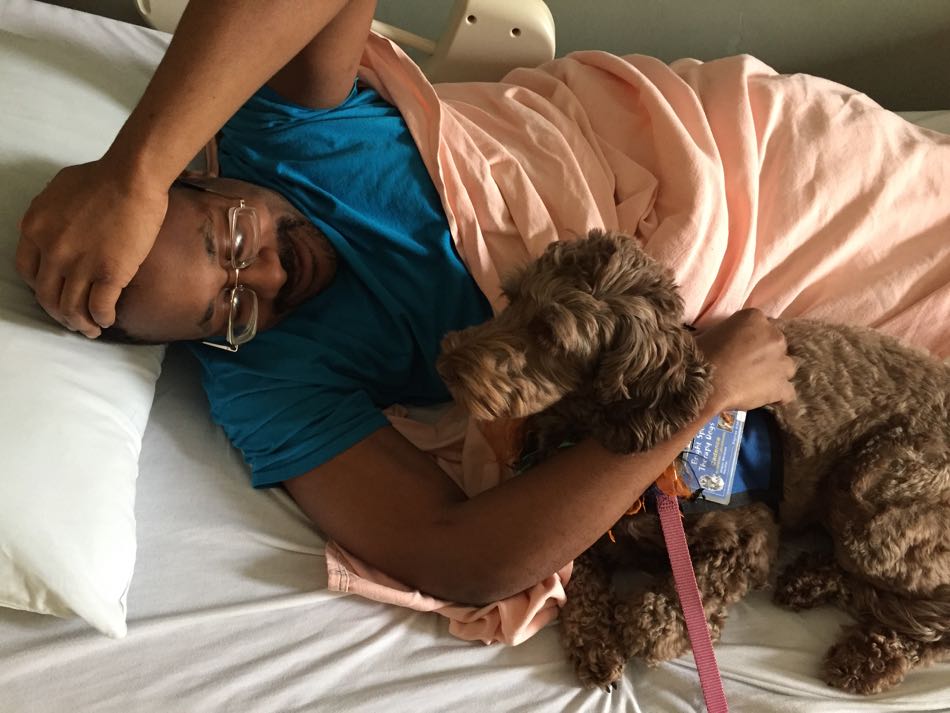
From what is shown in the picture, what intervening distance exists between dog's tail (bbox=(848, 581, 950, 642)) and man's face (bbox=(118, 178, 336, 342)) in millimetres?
1538

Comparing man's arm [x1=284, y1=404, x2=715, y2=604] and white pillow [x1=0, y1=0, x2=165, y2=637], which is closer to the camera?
white pillow [x1=0, y1=0, x2=165, y2=637]

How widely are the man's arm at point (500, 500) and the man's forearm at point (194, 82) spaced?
2.45 ft

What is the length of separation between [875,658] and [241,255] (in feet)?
5.46

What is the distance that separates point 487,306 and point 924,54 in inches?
87.9

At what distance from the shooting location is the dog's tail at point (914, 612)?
5.18 feet

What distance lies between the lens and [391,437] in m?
1.72

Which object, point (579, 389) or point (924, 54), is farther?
point (924, 54)

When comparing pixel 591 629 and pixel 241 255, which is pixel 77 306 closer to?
pixel 241 255

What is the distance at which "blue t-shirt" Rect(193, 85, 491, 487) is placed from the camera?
181 centimetres

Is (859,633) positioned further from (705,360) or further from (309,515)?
(309,515)

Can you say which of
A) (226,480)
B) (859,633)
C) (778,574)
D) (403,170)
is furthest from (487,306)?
(859,633)

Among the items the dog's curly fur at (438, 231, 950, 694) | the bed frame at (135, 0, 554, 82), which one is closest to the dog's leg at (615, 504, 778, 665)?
the dog's curly fur at (438, 231, 950, 694)

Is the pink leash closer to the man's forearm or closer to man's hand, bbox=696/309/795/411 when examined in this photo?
man's hand, bbox=696/309/795/411

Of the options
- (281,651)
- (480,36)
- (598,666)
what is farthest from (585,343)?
(480,36)
